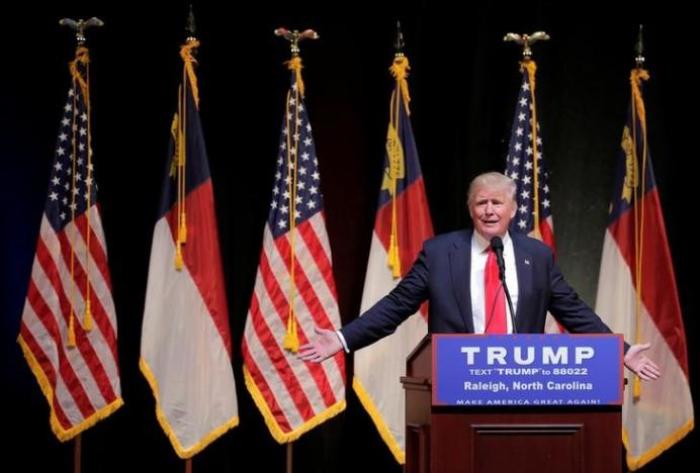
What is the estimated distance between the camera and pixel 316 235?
544cm

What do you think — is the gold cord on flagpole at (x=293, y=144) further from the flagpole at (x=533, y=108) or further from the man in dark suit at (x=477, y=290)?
the man in dark suit at (x=477, y=290)

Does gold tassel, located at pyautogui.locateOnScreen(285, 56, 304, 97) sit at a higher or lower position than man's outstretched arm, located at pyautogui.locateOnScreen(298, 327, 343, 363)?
higher

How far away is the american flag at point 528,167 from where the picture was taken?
17.9 ft

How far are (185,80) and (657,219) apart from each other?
8.21 ft

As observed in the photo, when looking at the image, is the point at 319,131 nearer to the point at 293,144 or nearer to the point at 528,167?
the point at 293,144

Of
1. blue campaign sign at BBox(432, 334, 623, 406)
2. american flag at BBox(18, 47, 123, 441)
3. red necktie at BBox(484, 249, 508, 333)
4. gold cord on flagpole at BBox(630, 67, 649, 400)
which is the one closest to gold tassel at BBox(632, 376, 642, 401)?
gold cord on flagpole at BBox(630, 67, 649, 400)

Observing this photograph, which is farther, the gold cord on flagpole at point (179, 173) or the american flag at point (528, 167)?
the american flag at point (528, 167)

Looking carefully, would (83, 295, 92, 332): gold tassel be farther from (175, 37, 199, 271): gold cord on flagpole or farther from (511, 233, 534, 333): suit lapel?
(511, 233, 534, 333): suit lapel

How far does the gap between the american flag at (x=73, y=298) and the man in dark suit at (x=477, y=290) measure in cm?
174

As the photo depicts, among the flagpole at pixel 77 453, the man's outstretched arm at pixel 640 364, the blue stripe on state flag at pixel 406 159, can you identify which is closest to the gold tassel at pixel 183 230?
the blue stripe on state flag at pixel 406 159

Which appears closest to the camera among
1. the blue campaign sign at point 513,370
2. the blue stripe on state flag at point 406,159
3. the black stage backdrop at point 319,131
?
the blue campaign sign at point 513,370

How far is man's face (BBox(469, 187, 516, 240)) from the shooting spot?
4023 mm

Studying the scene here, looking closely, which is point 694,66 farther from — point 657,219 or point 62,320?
point 62,320

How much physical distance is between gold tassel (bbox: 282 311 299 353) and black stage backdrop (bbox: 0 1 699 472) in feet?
2.17
